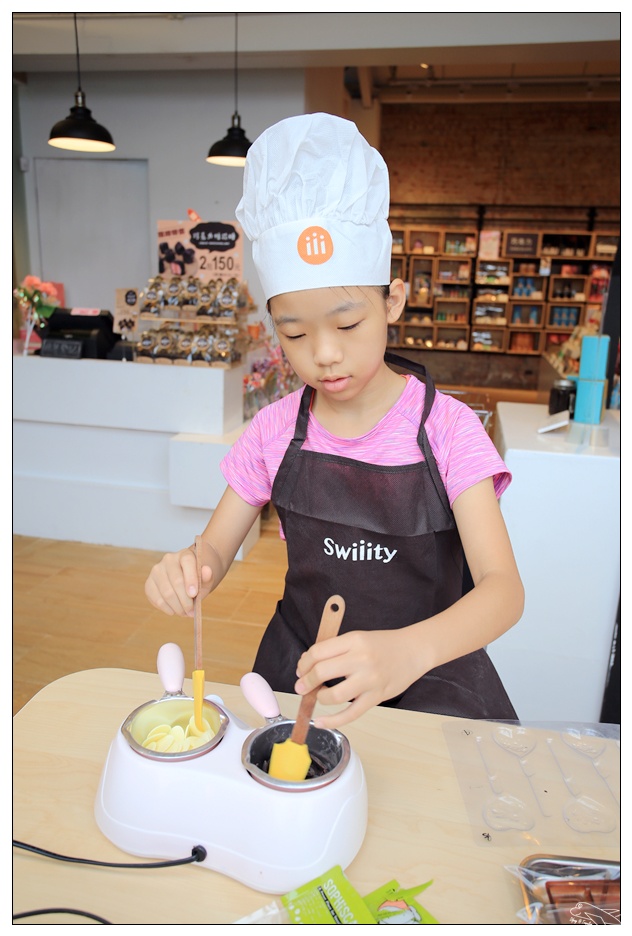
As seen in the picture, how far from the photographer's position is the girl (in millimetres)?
1006

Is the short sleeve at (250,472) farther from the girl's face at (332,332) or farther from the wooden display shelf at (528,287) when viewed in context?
the wooden display shelf at (528,287)

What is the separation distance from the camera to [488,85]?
28.1 feet

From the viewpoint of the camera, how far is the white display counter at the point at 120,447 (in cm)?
352

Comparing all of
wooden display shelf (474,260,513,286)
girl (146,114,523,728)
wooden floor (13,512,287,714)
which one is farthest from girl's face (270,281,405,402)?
wooden display shelf (474,260,513,286)

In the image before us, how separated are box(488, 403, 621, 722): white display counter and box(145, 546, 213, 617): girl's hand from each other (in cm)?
135

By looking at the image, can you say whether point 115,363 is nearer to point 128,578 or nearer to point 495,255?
point 128,578

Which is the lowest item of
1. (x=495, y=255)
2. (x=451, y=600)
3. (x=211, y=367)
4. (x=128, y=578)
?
(x=128, y=578)

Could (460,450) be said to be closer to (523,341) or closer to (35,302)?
(35,302)

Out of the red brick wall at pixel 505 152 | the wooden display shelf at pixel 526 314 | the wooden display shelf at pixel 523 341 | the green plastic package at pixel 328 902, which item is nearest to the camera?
the green plastic package at pixel 328 902

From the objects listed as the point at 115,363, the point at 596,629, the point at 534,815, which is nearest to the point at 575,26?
the point at 115,363

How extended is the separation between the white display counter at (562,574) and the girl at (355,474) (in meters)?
0.84

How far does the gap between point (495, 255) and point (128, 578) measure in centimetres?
799

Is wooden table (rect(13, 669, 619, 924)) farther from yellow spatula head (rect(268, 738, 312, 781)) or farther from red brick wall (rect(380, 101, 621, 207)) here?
red brick wall (rect(380, 101, 621, 207))

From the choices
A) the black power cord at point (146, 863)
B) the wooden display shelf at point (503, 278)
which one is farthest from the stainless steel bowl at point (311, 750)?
the wooden display shelf at point (503, 278)
